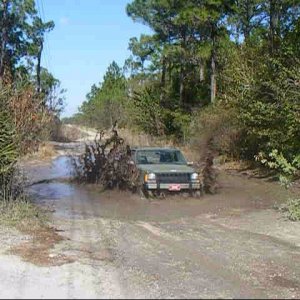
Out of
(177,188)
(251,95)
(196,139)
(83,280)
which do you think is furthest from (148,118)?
(83,280)

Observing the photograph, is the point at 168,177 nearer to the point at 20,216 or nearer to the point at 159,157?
the point at 159,157

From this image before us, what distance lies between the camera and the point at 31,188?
69.4ft

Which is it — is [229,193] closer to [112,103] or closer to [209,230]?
[209,230]

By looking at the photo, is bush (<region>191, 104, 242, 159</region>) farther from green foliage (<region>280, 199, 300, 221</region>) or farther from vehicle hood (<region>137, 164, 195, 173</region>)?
green foliage (<region>280, 199, 300, 221</region>)

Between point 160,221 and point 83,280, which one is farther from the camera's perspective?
point 160,221

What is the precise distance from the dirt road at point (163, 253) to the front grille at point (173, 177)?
593 mm

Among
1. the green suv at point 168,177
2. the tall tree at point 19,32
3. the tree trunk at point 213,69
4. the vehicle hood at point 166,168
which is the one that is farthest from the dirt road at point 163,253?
the tall tree at point 19,32

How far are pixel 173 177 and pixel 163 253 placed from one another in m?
8.54

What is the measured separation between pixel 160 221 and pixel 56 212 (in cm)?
292

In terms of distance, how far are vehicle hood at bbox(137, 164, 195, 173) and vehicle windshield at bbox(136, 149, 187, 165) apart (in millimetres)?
437

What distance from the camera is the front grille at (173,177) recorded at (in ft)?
57.7

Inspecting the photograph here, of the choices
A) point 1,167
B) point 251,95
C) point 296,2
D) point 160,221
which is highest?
point 296,2

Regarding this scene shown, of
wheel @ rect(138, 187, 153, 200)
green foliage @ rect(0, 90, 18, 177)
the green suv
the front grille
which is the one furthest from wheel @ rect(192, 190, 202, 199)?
Answer: green foliage @ rect(0, 90, 18, 177)

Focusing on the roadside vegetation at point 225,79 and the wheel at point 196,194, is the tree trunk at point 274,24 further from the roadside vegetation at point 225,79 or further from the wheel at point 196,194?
the wheel at point 196,194
